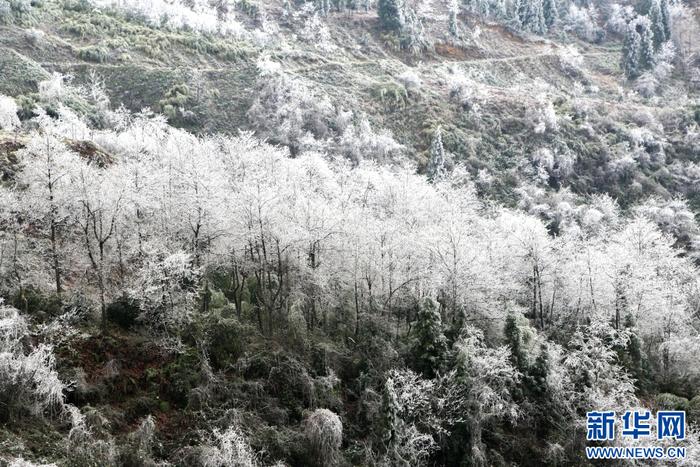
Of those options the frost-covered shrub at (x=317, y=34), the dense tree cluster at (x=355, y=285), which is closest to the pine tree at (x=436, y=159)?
the dense tree cluster at (x=355, y=285)

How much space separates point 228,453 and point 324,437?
408cm

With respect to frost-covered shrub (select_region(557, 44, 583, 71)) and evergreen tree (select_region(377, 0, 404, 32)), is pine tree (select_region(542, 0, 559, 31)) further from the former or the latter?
evergreen tree (select_region(377, 0, 404, 32))

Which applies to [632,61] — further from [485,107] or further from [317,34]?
[317,34]

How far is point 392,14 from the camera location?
→ 9656cm

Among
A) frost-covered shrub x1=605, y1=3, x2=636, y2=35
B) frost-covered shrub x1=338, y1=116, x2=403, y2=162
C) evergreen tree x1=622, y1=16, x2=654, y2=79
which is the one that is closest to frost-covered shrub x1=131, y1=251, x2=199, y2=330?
frost-covered shrub x1=338, y1=116, x2=403, y2=162

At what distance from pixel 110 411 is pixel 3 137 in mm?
21890

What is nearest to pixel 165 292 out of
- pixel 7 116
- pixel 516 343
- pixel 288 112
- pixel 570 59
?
pixel 516 343

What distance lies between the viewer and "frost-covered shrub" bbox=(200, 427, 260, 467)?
19281 millimetres

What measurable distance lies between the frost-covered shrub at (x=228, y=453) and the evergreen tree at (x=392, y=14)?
88.8 metres

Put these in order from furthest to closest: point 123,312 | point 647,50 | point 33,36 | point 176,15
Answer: point 647,50 → point 176,15 → point 33,36 → point 123,312

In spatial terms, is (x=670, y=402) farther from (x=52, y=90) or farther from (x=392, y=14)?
(x=392, y=14)

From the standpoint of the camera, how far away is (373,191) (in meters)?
39.4

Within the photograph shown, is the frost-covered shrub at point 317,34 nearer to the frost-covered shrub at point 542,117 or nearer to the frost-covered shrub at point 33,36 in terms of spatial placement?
the frost-covered shrub at point 542,117

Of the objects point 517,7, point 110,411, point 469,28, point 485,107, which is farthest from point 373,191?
point 517,7
